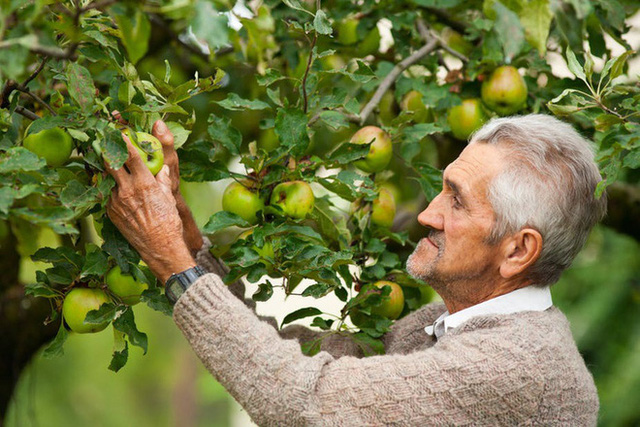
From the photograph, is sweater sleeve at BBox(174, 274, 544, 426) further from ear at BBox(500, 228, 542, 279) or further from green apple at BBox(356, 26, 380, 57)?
green apple at BBox(356, 26, 380, 57)

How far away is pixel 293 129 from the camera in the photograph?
167 cm

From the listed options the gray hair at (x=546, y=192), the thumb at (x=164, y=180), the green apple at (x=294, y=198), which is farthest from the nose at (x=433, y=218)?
the thumb at (x=164, y=180)

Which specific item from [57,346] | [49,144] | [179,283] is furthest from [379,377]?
[49,144]

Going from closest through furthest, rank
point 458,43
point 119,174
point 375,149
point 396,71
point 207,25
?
point 207,25, point 119,174, point 375,149, point 396,71, point 458,43

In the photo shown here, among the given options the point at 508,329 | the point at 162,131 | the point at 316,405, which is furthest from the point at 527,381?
the point at 162,131

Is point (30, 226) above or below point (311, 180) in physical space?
below

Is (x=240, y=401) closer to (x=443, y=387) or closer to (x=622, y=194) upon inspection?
(x=443, y=387)

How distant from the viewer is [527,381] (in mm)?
1505

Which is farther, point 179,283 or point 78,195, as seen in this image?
point 179,283

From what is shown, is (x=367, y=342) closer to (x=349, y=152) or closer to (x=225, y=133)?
(x=349, y=152)

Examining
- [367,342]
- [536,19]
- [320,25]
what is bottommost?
[367,342]

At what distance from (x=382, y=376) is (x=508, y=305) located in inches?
15.3

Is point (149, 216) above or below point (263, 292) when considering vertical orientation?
above

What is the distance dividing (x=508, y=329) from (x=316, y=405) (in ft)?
1.41
